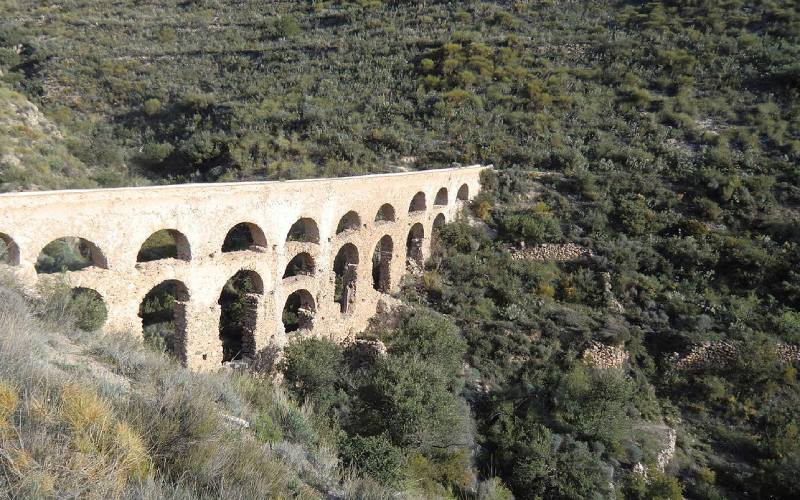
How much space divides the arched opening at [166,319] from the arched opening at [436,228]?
36.2 ft

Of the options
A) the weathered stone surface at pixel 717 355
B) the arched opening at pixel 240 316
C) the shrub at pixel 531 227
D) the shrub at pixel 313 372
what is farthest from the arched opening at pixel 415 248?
the weathered stone surface at pixel 717 355

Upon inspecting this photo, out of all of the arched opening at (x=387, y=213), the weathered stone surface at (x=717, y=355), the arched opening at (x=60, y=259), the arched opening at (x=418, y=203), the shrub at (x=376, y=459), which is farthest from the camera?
the arched opening at (x=418, y=203)

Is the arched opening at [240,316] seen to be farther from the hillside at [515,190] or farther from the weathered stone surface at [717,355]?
the weathered stone surface at [717,355]

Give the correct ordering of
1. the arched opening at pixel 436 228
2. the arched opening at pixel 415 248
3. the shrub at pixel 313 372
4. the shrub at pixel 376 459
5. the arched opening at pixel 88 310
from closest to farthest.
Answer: the shrub at pixel 376 459 → the arched opening at pixel 88 310 → the shrub at pixel 313 372 → the arched opening at pixel 415 248 → the arched opening at pixel 436 228

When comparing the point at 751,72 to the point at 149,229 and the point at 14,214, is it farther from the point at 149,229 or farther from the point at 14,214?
the point at 14,214

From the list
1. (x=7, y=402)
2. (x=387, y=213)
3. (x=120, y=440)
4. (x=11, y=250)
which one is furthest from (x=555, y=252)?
(x=7, y=402)

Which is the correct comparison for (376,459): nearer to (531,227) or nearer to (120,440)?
(120,440)

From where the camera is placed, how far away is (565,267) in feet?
71.8

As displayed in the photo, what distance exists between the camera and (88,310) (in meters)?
9.85

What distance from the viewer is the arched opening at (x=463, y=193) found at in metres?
24.8

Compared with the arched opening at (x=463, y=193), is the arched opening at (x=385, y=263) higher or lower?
lower

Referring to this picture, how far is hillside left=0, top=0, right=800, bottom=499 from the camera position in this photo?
12.3 m

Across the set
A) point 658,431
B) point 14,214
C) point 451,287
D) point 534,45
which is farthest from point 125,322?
point 534,45

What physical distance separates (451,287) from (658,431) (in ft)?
29.1
